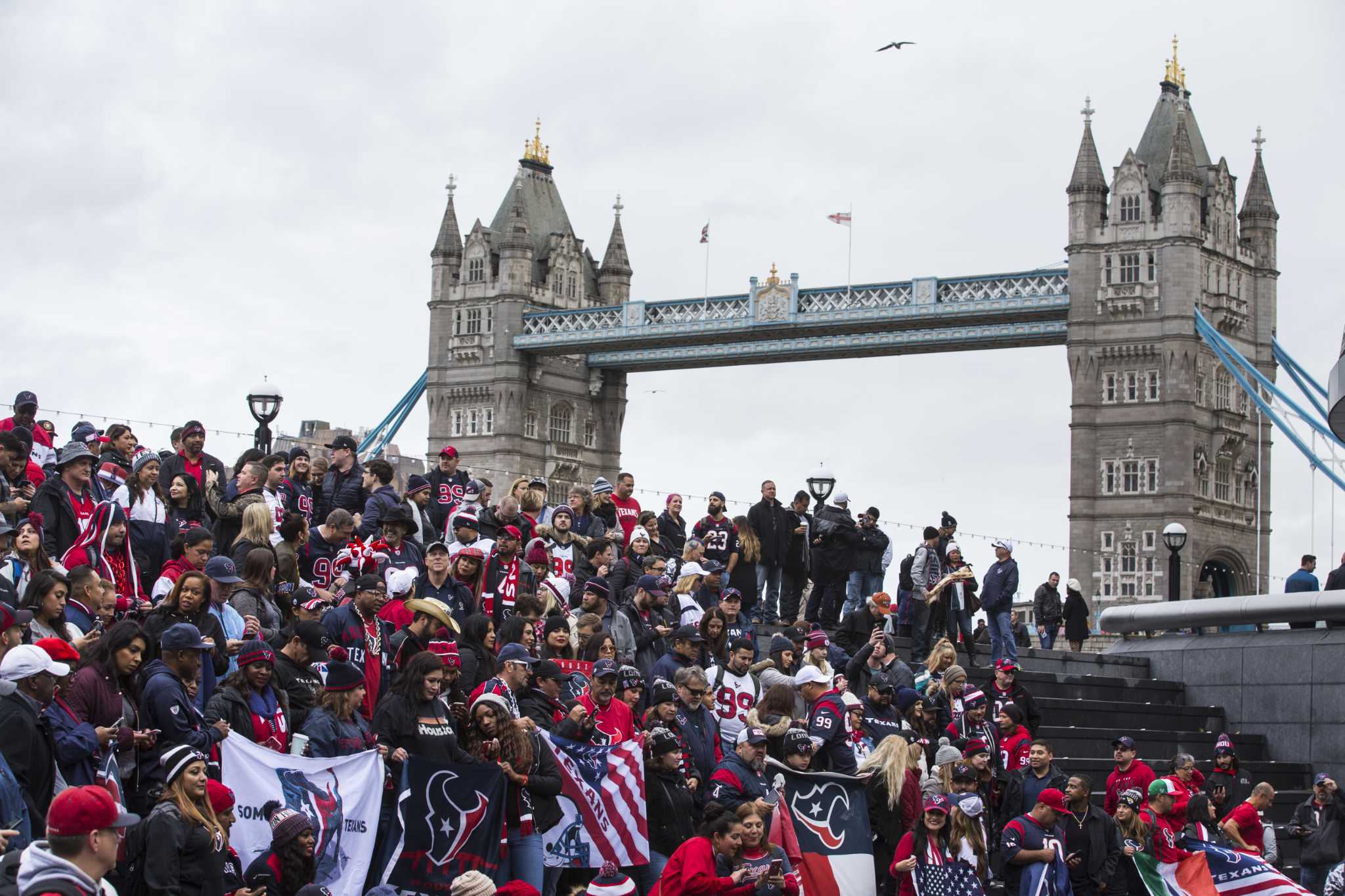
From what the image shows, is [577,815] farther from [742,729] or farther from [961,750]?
[961,750]

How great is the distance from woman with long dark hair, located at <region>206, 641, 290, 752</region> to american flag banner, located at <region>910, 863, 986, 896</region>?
364 cm

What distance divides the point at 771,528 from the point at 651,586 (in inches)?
198

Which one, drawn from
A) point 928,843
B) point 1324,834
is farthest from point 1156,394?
point 928,843

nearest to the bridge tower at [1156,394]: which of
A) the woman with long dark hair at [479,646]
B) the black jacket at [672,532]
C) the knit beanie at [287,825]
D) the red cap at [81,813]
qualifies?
the black jacket at [672,532]

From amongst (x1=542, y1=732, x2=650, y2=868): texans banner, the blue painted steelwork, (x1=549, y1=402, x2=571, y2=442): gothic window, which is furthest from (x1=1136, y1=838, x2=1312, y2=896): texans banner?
(x1=549, y1=402, x2=571, y2=442): gothic window

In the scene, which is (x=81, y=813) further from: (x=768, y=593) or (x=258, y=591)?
(x=768, y=593)

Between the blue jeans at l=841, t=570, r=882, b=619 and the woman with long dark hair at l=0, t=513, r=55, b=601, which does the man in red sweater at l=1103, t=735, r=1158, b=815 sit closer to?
the blue jeans at l=841, t=570, r=882, b=619

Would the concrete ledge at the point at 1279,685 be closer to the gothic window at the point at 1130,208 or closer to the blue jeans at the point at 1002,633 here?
the blue jeans at the point at 1002,633

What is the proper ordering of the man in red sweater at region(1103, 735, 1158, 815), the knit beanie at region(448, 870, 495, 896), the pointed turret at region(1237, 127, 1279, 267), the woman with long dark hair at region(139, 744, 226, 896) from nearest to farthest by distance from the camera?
the woman with long dark hair at region(139, 744, 226, 896) < the knit beanie at region(448, 870, 495, 896) < the man in red sweater at region(1103, 735, 1158, 815) < the pointed turret at region(1237, 127, 1279, 267)

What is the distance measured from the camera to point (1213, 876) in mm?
11953

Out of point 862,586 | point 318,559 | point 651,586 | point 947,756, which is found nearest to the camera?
point 947,756

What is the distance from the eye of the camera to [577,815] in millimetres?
9445

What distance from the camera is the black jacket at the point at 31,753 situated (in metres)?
7.18

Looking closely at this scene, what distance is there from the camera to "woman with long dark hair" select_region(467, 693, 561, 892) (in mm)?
8961
